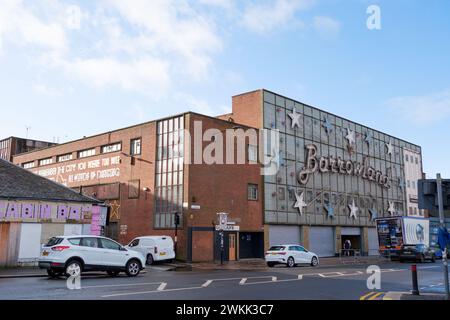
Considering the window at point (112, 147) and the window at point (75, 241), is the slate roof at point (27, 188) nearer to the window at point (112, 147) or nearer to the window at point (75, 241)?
the window at point (75, 241)

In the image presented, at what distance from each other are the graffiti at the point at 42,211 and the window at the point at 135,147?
1006cm

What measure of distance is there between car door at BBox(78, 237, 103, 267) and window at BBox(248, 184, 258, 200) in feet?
61.0

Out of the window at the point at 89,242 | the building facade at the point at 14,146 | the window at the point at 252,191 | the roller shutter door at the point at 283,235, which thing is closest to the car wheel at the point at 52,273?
the window at the point at 89,242

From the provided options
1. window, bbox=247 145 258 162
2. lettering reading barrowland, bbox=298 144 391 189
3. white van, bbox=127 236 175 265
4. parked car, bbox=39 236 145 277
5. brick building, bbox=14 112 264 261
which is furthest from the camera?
lettering reading barrowland, bbox=298 144 391 189

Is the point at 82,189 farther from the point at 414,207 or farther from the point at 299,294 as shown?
the point at 414,207

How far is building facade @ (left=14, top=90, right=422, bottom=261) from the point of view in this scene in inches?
1265

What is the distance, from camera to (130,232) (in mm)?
35312

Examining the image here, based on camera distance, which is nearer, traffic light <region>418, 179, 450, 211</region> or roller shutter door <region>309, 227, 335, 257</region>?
traffic light <region>418, 179, 450, 211</region>

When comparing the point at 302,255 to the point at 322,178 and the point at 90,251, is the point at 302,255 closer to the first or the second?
the point at 90,251

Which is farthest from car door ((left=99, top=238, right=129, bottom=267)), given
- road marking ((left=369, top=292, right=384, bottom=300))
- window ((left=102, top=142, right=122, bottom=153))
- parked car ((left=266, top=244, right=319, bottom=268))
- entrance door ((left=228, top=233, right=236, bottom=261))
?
window ((left=102, top=142, right=122, bottom=153))

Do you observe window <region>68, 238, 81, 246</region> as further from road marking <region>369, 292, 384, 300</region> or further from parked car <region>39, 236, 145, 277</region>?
road marking <region>369, 292, 384, 300</region>

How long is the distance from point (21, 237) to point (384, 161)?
41.5 m

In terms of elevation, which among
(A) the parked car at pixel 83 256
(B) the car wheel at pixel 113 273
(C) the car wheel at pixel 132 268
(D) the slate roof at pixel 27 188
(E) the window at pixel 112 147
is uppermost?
(E) the window at pixel 112 147

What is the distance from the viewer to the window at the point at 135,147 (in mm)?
36375
